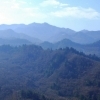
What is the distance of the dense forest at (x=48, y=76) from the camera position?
5298cm

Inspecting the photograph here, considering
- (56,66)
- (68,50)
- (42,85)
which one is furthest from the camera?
(68,50)

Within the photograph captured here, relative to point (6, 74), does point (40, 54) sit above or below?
above

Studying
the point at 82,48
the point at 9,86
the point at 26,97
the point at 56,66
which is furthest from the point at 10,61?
the point at 82,48

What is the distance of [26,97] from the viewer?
44.5m

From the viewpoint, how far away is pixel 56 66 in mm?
79562

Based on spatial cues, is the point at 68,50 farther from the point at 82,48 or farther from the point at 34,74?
the point at 82,48

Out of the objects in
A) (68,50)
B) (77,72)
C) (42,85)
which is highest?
(68,50)

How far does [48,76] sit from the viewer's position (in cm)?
7469

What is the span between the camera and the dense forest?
5298 cm

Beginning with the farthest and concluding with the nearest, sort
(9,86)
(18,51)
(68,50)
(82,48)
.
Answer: (82,48)
(18,51)
(68,50)
(9,86)

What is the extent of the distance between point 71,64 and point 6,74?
70.2ft

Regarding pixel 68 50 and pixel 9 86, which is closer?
pixel 9 86

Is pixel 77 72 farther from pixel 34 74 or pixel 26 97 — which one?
pixel 26 97

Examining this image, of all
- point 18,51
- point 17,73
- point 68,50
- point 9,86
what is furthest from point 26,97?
point 18,51
